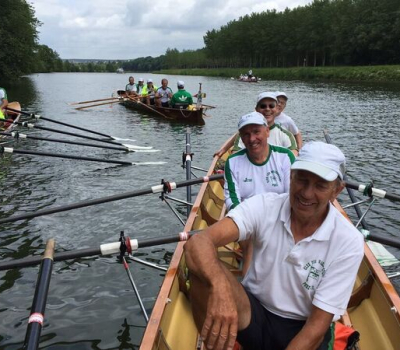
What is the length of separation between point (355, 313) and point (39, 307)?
326 centimetres

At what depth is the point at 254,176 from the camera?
4.61m

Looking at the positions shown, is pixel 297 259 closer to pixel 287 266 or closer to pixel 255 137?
pixel 287 266

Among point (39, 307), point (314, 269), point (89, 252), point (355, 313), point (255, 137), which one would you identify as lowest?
point (355, 313)

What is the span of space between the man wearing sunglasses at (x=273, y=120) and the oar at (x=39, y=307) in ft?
12.4

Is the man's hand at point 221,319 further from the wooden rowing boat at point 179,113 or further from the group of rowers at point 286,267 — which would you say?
the wooden rowing boat at point 179,113

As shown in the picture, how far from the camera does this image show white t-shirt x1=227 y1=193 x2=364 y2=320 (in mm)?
2639

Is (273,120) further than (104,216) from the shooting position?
No

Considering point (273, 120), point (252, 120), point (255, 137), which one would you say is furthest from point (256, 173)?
point (273, 120)

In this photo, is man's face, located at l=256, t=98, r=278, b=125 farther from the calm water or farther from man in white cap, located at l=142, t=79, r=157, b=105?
man in white cap, located at l=142, t=79, r=157, b=105

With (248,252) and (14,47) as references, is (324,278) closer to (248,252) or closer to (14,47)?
(248,252)

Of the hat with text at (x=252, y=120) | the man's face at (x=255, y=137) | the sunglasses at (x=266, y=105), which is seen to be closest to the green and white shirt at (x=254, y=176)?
the man's face at (x=255, y=137)

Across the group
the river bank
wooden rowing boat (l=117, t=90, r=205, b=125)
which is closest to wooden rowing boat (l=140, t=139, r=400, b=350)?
wooden rowing boat (l=117, t=90, r=205, b=125)

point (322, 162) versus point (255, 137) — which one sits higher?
point (322, 162)

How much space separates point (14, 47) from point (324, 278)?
50050 millimetres
